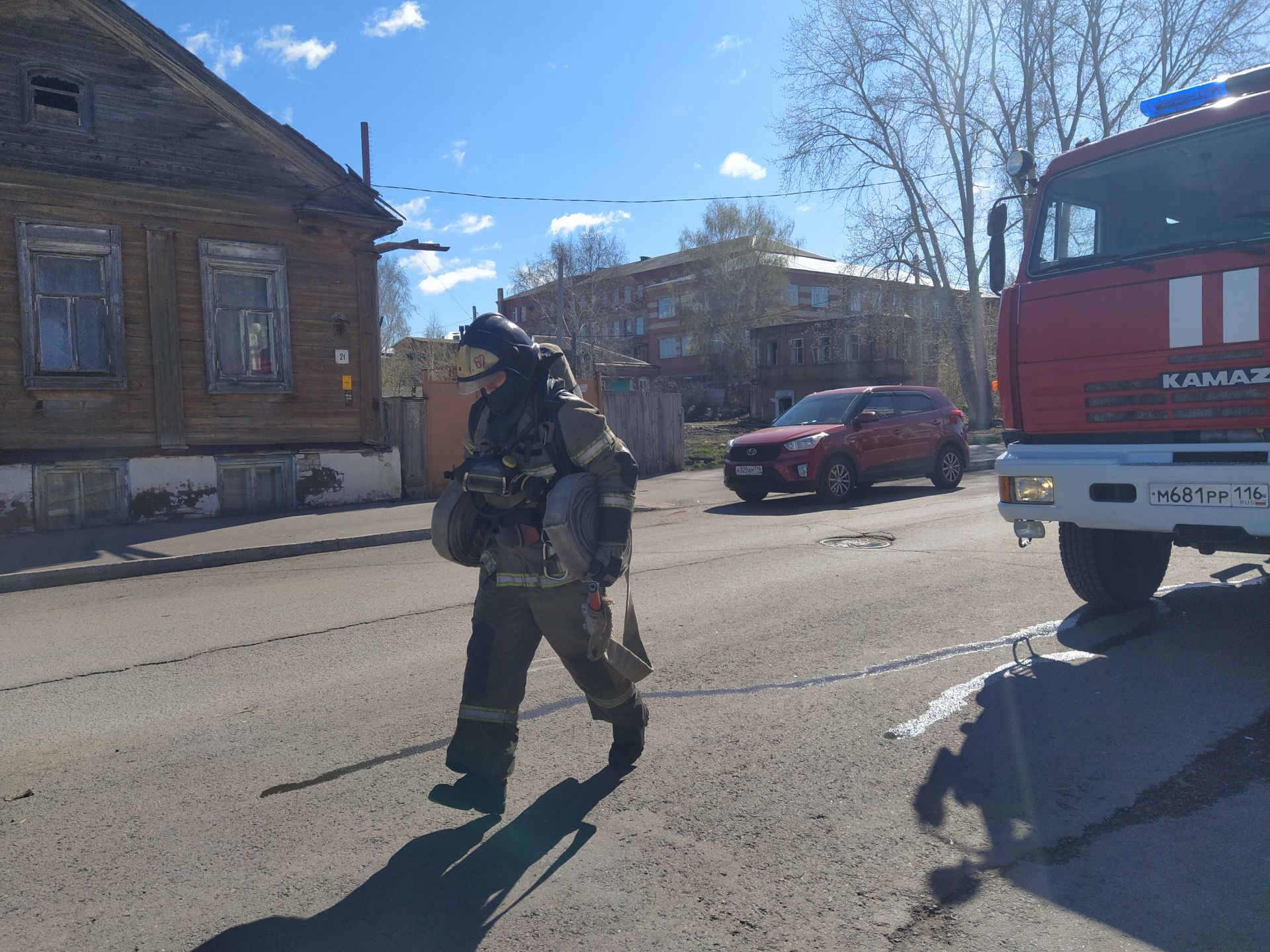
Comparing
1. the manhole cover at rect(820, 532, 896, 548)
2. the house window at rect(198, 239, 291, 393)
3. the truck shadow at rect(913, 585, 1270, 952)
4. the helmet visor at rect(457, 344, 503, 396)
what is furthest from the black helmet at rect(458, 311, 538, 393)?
the house window at rect(198, 239, 291, 393)

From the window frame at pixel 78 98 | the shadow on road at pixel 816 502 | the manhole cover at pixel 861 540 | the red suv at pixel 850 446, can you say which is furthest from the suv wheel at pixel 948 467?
the window frame at pixel 78 98

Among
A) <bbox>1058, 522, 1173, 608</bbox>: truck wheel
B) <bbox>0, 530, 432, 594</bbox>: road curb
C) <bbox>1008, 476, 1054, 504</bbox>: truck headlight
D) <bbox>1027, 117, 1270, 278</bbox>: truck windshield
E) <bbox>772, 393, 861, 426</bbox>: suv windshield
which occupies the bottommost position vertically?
<bbox>0, 530, 432, 594</bbox>: road curb

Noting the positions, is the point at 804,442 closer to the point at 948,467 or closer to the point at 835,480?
the point at 835,480

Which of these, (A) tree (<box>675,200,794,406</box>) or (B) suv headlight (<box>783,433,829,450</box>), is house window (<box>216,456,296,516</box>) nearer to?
(B) suv headlight (<box>783,433,829,450</box>)

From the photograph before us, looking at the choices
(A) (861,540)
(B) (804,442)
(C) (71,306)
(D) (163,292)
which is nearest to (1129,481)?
(A) (861,540)

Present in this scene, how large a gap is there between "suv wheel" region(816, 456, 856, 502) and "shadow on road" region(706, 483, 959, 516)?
11 centimetres

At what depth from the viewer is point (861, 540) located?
9680 mm

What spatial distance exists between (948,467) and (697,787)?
1216 cm

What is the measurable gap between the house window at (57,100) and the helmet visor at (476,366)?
1231cm

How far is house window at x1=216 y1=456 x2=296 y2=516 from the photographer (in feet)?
45.7

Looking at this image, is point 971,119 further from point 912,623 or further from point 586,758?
point 586,758

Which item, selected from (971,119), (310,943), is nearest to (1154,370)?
(310,943)

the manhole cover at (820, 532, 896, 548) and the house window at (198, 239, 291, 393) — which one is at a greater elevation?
the house window at (198, 239, 291, 393)

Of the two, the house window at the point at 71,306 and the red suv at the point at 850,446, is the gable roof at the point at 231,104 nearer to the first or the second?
the house window at the point at 71,306
